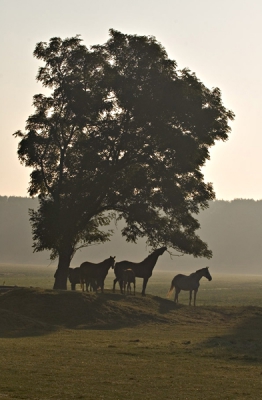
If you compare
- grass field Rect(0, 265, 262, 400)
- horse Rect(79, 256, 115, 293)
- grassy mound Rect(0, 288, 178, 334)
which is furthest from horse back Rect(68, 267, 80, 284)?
grassy mound Rect(0, 288, 178, 334)

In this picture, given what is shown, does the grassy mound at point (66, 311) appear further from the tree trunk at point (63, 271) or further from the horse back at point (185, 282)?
the tree trunk at point (63, 271)

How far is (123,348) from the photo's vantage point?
2478cm

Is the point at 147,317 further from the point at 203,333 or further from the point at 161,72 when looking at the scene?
the point at 161,72

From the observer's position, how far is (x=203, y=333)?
31.5m

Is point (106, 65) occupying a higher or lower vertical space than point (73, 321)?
higher

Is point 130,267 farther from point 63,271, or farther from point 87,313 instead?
point 87,313

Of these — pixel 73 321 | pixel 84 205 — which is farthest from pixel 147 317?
pixel 84 205

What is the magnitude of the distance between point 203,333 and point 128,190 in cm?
1279

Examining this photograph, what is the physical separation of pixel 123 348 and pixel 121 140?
19.6 metres

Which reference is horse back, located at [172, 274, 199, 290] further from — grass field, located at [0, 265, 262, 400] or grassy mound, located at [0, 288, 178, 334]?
grassy mound, located at [0, 288, 178, 334]

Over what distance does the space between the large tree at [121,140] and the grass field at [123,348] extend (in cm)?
572

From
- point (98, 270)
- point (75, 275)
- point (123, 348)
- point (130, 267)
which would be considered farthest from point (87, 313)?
point (75, 275)

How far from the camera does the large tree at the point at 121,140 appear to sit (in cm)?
4216

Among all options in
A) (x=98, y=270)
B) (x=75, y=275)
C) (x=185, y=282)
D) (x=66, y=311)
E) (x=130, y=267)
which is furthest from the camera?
(x=75, y=275)
